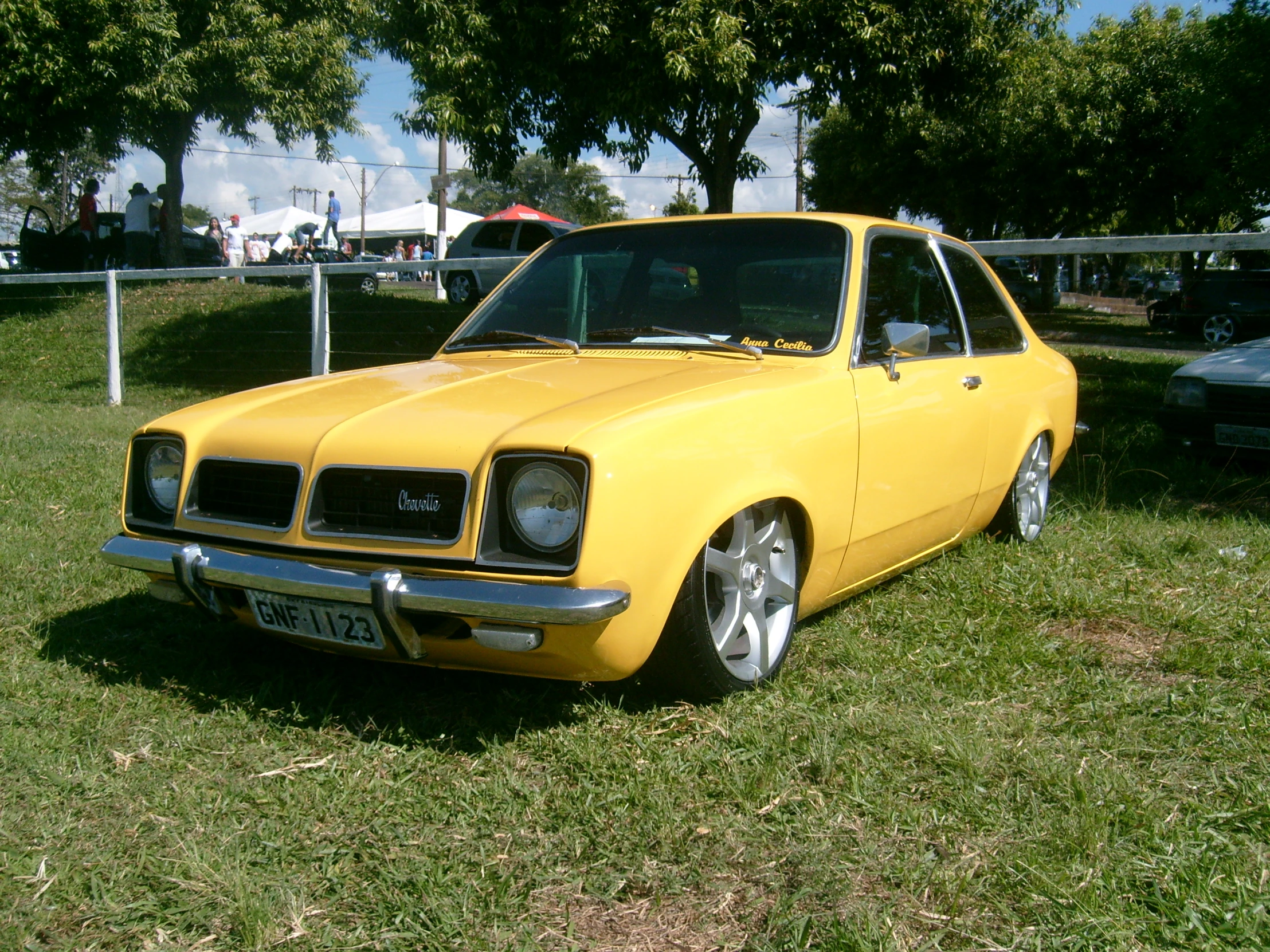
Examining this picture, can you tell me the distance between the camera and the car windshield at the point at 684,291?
3.71 m

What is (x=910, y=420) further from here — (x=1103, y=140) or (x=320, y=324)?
(x=1103, y=140)

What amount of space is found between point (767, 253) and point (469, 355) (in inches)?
45.1

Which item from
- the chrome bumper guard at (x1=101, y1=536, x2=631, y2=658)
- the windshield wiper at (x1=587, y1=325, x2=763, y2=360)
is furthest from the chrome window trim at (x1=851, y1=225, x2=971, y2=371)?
the chrome bumper guard at (x1=101, y1=536, x2=631, y2=658)

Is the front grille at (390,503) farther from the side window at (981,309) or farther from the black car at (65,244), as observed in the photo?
the black car at (65,244)

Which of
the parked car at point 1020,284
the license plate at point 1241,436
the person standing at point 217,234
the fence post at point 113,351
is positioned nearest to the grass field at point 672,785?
the license plate at point 1241,436

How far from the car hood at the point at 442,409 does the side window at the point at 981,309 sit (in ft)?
4.86

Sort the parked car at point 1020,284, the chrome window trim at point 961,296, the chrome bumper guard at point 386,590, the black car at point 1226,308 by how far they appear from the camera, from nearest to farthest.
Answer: the chrome bumper guard at point 386,590 < the chrome window trim at point 961,296 < the black car at point 1226,308 < the parked car at point 1020,284

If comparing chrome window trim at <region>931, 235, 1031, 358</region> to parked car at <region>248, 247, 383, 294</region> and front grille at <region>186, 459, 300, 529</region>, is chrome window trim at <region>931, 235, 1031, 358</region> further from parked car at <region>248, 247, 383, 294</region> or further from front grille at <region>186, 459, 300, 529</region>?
parked car at <region>248, 247, 383, 294</region>

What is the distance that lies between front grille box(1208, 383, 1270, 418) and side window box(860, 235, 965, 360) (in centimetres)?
277

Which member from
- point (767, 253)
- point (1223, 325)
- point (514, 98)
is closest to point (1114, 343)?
point (1223, 325)

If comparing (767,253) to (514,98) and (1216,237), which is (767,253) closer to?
(1216,237)

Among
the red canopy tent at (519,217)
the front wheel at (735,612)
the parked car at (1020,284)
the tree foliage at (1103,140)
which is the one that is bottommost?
the front wheel at (735,612)

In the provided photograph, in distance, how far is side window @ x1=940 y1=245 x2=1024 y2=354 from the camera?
457 cm

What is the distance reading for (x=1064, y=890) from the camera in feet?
7.22
